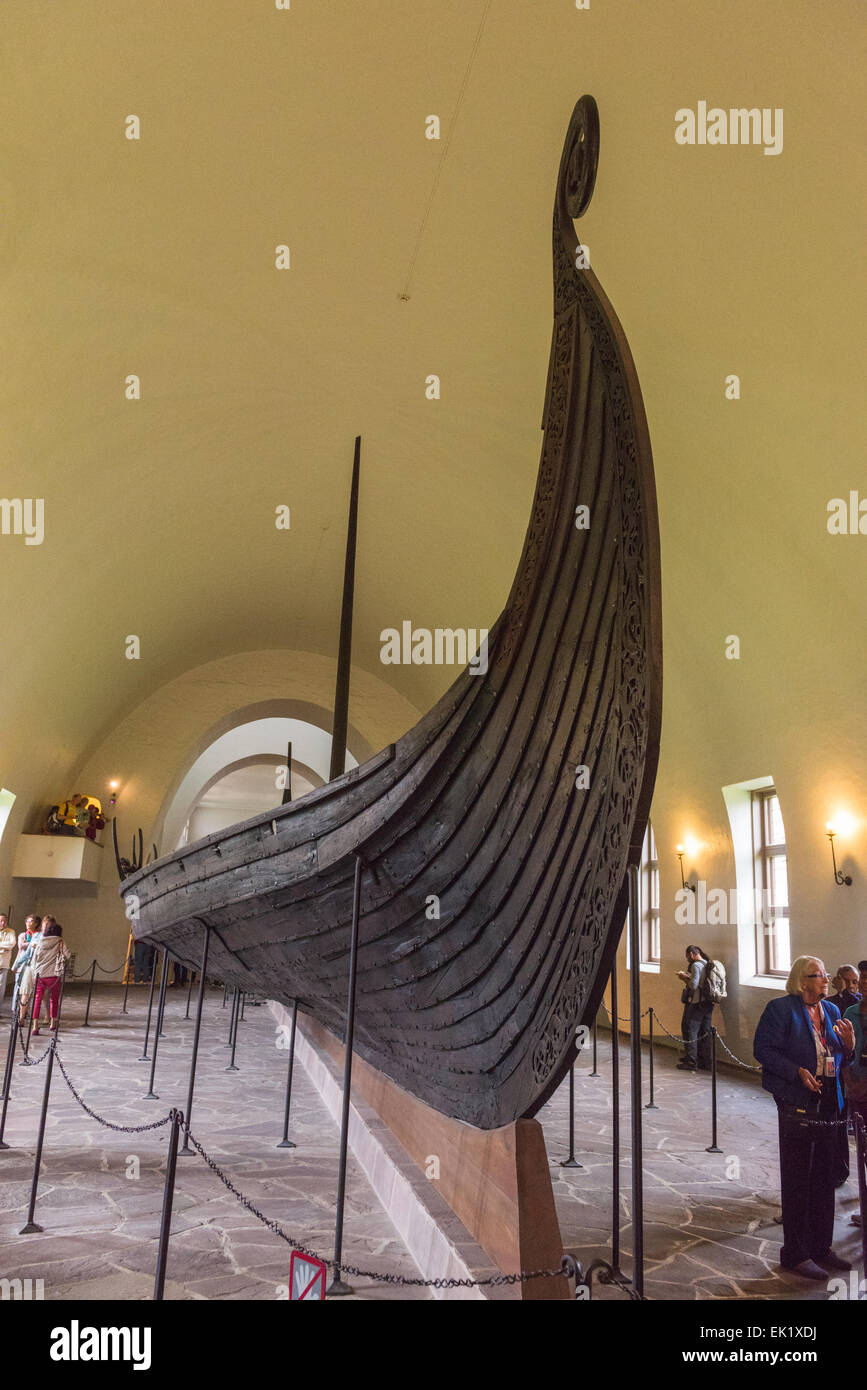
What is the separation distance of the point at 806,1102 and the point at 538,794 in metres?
2.16

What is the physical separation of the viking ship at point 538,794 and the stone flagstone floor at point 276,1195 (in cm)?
88

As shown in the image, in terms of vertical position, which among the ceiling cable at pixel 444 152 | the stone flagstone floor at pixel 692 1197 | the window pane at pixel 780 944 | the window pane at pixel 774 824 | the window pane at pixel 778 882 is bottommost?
the stone flagstone floor at pixel 692 1197

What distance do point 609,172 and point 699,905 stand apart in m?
7.35

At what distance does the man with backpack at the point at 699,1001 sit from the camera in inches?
346

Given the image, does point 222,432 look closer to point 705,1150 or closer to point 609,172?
point 609,172

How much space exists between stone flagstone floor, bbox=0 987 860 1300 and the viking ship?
876mm

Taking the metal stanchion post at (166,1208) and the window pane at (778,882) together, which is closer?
the metal stanchion post at (166,1208)

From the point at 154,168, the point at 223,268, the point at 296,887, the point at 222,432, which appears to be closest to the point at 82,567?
the point at 222,432

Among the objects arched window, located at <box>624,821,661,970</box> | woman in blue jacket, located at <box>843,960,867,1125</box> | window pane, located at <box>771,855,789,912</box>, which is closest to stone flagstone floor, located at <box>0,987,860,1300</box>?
woman in blue jacket, located at <box>843,960,867,1125</box>

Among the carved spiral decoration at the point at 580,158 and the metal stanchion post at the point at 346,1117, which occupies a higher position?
the carved spiral decoration at the point at 580,158

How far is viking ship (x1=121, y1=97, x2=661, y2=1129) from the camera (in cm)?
248

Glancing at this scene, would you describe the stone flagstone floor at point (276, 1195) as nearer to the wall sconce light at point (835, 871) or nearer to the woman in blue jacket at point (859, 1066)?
the woman in blue jacket at point (859, 1066)

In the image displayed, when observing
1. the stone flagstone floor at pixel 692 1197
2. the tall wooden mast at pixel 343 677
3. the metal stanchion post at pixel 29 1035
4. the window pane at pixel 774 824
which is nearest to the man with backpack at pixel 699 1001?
the stone flagstone floor at pixel 692 1197

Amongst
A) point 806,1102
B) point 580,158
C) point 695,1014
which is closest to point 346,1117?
point 806,1102
